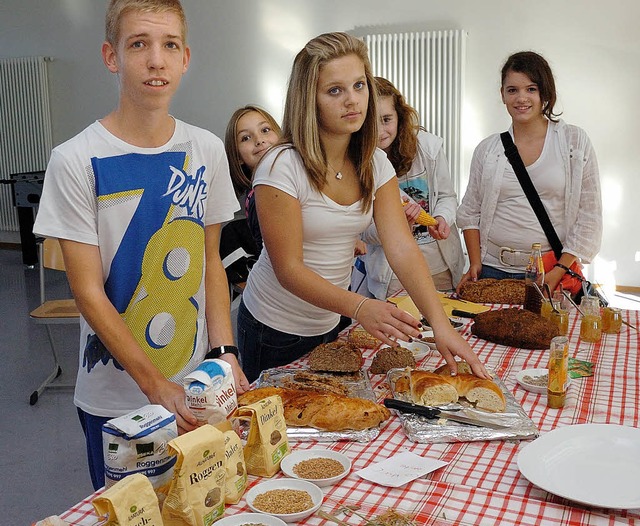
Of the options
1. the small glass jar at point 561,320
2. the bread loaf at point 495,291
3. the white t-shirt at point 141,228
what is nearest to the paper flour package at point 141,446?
the white t-shirt at point 141,228

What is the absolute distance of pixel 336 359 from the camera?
71.8 inches

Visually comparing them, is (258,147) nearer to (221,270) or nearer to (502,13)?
(221,270)

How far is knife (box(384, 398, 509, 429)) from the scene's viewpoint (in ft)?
4.77

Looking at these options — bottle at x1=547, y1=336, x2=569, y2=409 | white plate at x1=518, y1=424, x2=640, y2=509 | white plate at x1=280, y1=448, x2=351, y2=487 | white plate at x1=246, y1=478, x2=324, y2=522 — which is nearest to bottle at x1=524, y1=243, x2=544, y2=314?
bottle at x1=547, y1=336, x2=569, y2=409

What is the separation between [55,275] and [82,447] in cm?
466

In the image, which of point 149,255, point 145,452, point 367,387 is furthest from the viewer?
point 367,387

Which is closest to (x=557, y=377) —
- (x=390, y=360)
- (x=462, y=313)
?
(x=390, y=360)

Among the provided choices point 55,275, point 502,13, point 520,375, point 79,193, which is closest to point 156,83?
point 79,193

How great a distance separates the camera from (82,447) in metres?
3.34

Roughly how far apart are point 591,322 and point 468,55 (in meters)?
4.66

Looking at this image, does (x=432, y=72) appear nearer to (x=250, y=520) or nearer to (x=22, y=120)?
(x=22, y=120)

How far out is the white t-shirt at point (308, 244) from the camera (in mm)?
1915

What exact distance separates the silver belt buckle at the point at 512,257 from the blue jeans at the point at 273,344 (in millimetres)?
1064

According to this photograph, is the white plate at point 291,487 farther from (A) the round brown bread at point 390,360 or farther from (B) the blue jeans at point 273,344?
(B) the blue jeans at point 273,344
